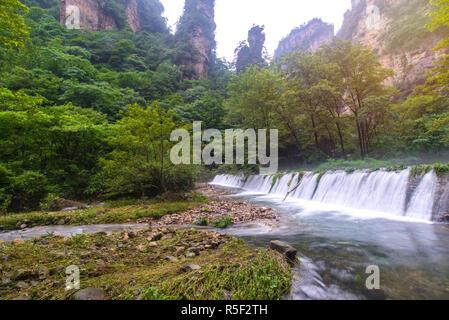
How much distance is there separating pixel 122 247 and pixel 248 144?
703 inches

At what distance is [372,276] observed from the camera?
2.49m

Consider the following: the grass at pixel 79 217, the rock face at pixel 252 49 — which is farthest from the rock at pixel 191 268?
the rock face at pixel 252 49

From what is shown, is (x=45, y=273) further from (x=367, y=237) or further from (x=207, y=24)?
(x=207, y=24)

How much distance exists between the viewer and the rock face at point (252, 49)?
64.6 meters

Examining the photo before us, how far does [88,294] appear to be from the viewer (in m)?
1.64

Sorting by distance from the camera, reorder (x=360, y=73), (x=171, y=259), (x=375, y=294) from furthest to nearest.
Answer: (x=360, y=73) → (x=171, y=259) → (x=375, y=294)

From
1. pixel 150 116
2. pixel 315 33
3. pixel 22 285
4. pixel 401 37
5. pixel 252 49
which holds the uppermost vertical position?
pixel 315 33

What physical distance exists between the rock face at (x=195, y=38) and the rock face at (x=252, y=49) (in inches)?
456

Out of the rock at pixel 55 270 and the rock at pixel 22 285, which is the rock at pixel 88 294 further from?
the rock at pixel 55 270

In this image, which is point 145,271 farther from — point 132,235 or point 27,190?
point 27,190

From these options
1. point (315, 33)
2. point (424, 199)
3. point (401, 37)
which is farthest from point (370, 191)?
point (315, 33)

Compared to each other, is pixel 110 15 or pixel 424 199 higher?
pixel 110 15

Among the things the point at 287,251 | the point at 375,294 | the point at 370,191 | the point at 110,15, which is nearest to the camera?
the point at 375,294

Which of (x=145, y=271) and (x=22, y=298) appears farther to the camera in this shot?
(x=145, y=271)
